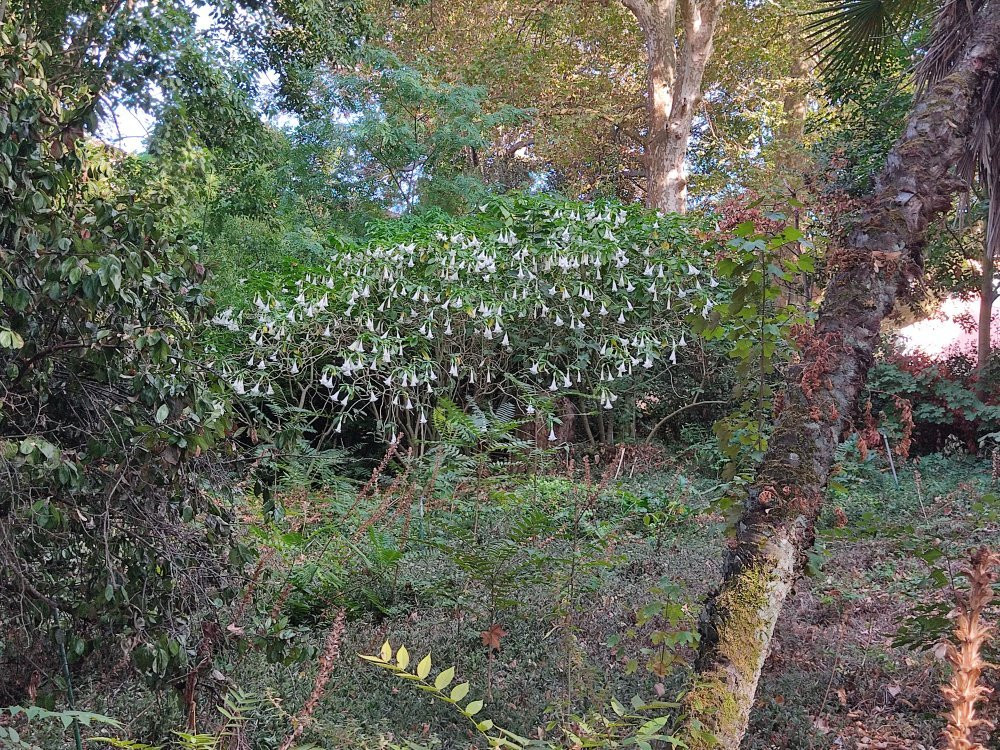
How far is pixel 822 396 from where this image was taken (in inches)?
104

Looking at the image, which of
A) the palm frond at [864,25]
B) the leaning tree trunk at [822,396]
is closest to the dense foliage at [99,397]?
the leaning tree trunk at [822,396]

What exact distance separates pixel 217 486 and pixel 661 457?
6.89 m

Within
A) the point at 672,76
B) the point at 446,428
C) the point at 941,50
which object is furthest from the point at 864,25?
the point at 672,76

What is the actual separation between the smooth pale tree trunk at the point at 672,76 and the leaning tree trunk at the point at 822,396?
31.6 feet

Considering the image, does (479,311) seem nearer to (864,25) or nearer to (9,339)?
(864,25)

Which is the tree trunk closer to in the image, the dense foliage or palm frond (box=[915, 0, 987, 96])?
palm frond (box=[915, 0, 987, 96])

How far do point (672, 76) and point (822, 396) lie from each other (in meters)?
11.6

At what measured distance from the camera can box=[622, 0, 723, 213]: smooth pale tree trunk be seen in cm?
1238

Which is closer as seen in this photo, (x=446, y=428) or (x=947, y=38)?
(x=947, y=38)

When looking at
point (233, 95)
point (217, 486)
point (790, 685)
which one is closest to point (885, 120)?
point (233, 95)

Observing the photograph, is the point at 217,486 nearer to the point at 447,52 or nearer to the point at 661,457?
the point at 661,457

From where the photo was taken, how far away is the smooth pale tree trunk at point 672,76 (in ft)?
→ 40.6

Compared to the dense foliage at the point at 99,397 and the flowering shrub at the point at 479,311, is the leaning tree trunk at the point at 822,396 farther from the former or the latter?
the flowering shrub at the point at 479,311

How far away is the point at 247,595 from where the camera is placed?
249cm
